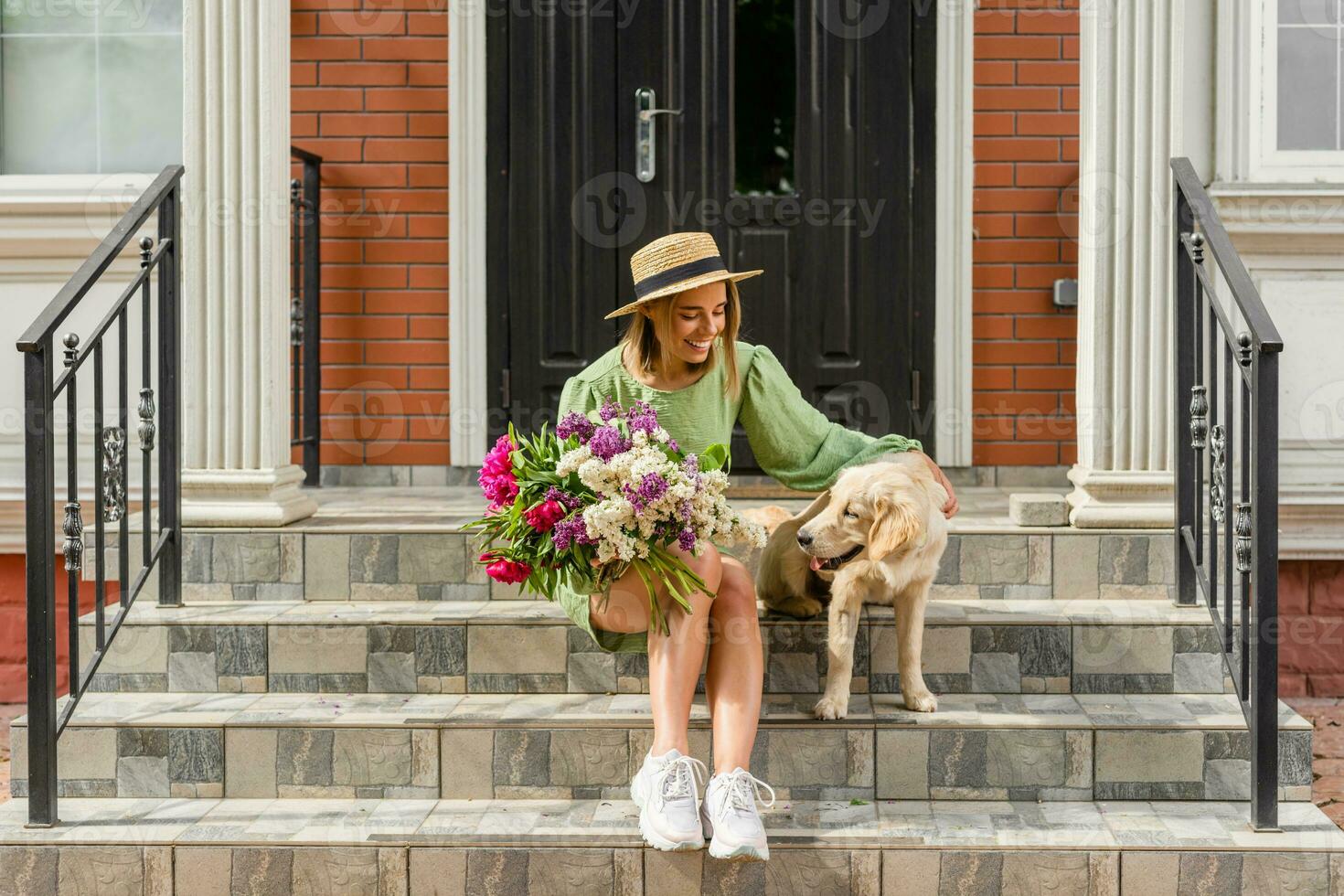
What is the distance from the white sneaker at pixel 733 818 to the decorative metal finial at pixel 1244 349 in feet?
4.66

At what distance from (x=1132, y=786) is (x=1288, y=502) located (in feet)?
5.11

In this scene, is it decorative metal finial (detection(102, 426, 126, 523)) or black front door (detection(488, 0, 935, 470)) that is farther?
black front door (detection(488, 0, 935, 470))

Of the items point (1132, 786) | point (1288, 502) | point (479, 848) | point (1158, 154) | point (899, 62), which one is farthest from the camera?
point (899, 62)

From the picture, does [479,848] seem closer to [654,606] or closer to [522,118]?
[654,606]

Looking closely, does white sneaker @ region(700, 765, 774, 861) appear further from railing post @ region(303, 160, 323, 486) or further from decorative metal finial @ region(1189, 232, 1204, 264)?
railing post @ region(303, 160, 323, 486)

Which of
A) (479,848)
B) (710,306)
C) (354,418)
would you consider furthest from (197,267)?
(479,848)

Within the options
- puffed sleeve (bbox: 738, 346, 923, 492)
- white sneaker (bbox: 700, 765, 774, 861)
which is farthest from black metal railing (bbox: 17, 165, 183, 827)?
puffed sleeve (bbox: 738, 346, 923, 492)

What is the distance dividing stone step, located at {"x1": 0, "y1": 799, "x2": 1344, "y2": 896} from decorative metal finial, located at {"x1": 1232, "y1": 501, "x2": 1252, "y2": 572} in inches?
21.7

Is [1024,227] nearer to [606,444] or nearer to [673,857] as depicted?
[606,444]

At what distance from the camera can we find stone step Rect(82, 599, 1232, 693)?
3.27m

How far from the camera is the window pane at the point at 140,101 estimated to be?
14.8 feet

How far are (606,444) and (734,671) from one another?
0.58 meters

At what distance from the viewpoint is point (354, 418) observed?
4.96 meters

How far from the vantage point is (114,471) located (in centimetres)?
331
